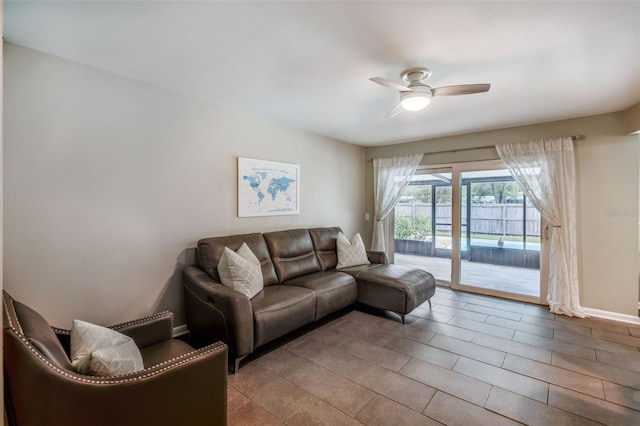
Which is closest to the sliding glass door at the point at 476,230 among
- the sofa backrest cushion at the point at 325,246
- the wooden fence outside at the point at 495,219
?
the wooden fence outside at the point at 495,219

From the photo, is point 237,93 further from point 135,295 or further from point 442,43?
point 135,295

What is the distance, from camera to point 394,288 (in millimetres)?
3352

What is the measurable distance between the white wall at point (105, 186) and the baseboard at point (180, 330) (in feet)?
0.43

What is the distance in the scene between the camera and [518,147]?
399 cm

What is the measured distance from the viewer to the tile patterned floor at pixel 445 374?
6.26 ft

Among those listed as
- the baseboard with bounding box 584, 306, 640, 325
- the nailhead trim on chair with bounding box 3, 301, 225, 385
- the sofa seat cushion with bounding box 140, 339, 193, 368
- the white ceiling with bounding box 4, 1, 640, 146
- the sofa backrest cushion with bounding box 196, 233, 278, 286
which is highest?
the white ceiling with bounding box 4, 1, 640, 146

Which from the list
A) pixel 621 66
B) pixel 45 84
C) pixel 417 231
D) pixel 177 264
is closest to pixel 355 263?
pixel 417 231

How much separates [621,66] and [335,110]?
2.51 meters

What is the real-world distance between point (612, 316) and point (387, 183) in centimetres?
340

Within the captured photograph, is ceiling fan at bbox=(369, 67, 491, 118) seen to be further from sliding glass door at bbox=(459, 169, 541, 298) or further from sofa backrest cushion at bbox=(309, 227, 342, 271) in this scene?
sliding glass door at bbox=(459, 169, 541, 298)

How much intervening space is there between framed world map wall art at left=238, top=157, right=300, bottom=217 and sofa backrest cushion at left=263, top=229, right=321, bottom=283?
0.37 meters

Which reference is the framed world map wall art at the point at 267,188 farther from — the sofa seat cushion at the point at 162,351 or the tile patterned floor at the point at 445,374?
the sofa seat cushion at the point at 162,351

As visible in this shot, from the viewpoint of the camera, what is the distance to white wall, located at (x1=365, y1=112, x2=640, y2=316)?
11.1 ft

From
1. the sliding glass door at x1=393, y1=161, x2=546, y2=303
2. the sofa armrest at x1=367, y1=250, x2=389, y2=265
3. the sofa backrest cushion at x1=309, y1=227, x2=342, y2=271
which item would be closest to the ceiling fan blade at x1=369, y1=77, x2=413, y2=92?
the sofa backrest cushion at x1=309, y1=227, x2=342, y2=271
